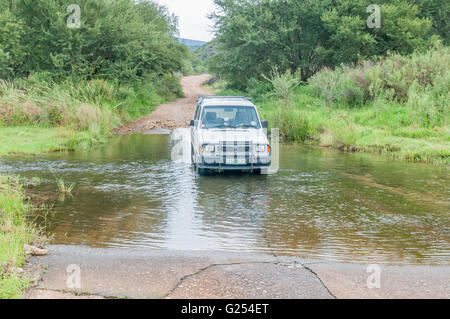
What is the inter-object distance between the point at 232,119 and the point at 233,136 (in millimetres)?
1151

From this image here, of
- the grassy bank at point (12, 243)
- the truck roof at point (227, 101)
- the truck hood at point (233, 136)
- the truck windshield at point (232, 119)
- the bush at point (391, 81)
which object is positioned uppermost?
the bush at point (391, 81)

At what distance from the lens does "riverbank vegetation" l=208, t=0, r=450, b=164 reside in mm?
17719

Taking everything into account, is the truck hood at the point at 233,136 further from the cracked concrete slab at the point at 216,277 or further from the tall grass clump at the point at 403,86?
the tall grass clump at the point at 403,86

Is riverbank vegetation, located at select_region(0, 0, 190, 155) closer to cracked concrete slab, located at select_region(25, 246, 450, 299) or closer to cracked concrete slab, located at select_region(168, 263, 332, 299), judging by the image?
cracked concrete slab, located at select_region(25, 246, 450, 299)

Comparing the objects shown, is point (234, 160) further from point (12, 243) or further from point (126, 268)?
point (12, 243)

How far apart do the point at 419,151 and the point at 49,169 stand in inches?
446

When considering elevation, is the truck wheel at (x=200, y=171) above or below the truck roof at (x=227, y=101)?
below

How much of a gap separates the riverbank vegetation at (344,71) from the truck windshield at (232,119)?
5.65 m

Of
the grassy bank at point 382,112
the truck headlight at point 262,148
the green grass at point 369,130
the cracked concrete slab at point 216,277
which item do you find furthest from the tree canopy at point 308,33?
the cracked concrete slab at point 216,277

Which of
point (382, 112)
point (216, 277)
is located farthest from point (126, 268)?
point (382, 112)

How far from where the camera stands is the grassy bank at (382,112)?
16.4 m
